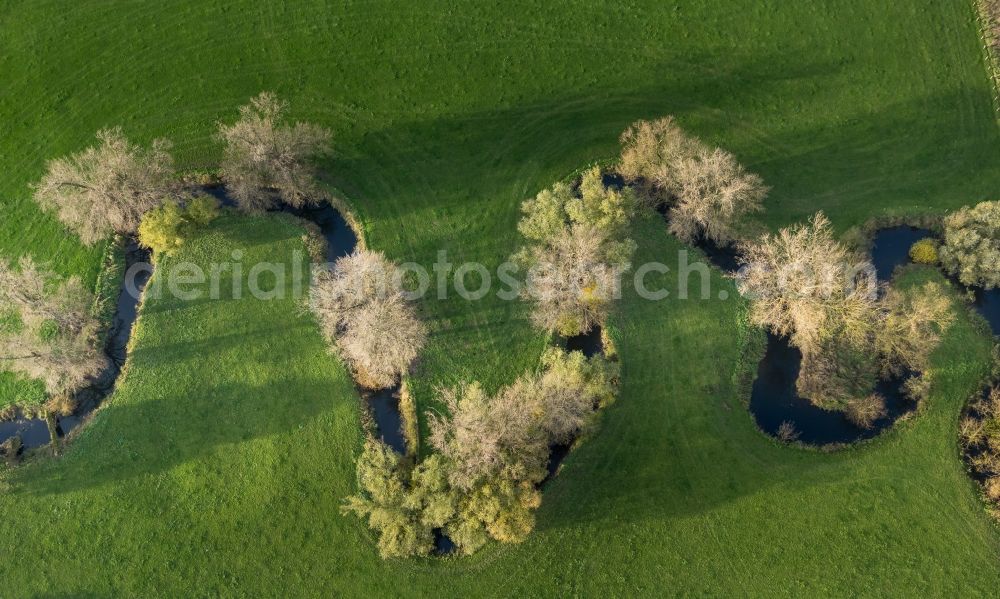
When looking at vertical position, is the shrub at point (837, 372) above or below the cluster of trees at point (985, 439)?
above

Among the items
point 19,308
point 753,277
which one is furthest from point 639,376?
point 19,308

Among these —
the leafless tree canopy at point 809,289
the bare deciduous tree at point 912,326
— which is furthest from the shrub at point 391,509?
the bare deciduous tree at point 912,326

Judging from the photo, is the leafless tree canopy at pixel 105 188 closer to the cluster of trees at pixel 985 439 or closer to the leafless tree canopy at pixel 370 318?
the leafless tree canopy at pixel 370 318

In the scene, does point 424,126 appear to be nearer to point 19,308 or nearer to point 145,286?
point 145,286

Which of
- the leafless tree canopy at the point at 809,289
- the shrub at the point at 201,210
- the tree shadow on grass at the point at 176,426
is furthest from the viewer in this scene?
the shrub at the point at 201,210

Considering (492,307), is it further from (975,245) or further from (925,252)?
(975,245)
